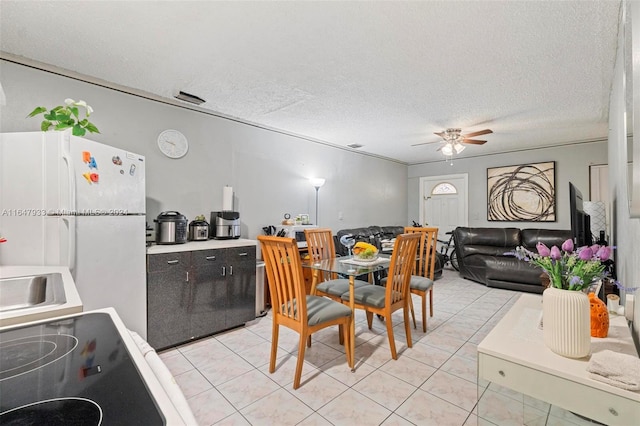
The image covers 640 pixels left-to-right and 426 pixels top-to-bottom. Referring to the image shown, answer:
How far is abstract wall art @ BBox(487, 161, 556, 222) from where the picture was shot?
5.33 meters

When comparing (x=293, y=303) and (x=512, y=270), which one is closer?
(x=293, y=303)

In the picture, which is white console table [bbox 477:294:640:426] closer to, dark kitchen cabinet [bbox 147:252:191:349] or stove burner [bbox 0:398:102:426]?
stove burner [bbox 0:398:102:426]

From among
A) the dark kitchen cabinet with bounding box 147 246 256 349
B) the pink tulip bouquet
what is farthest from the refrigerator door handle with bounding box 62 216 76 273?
the pink tulip bouquet

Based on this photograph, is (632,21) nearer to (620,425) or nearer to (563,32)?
(620,425)

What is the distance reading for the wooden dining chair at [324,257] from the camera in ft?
9.48

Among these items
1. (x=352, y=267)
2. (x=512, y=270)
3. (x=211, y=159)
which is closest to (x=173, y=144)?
(x=211, y=159)

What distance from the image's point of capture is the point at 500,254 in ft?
16.9

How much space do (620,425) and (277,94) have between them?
314 cm

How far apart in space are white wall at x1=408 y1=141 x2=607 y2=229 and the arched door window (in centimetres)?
27

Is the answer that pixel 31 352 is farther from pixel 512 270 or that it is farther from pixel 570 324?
pixel 512 270

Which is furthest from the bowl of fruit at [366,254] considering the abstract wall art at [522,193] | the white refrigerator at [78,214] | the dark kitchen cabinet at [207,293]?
the abstract wall art at [522,193]

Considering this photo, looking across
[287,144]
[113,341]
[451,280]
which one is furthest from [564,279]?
[451,280]

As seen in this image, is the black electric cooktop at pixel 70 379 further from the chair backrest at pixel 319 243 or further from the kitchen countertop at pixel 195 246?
the chair backrest at pixel 319 243

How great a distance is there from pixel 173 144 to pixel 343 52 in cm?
214
